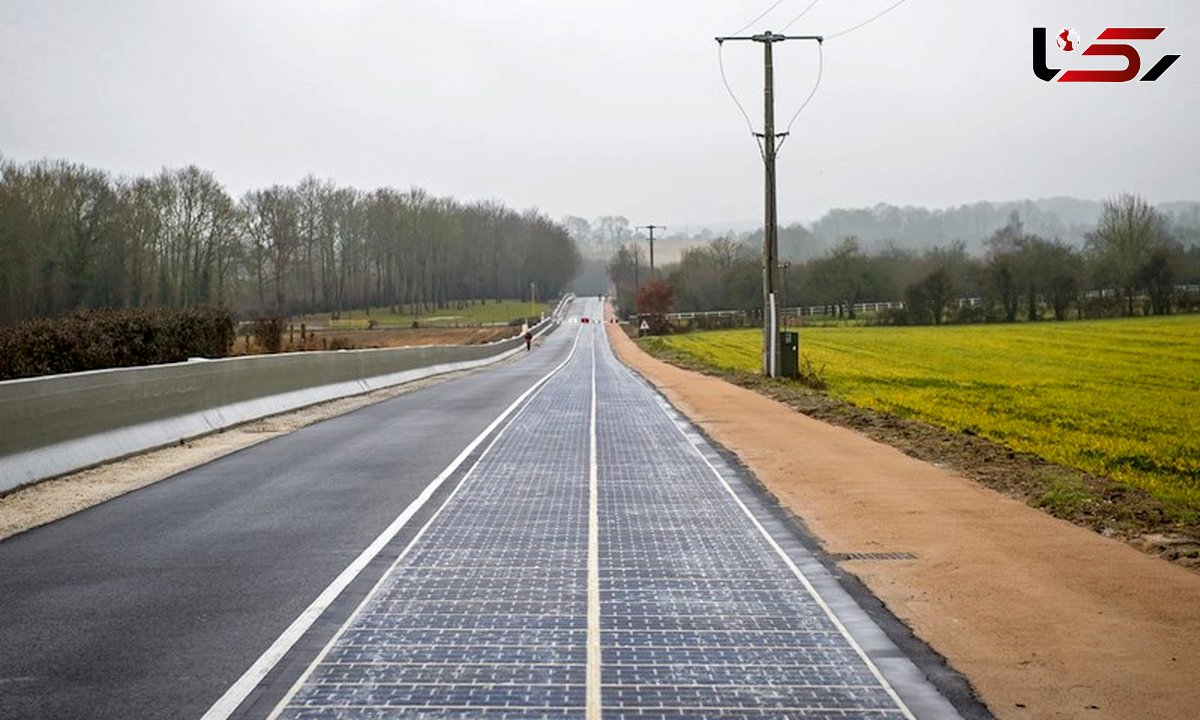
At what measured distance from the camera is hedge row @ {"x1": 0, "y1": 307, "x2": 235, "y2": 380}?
23.0 m

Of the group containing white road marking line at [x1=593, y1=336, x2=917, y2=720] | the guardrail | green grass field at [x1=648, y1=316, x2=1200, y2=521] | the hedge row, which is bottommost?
green grass field at [x1=648, y1=316, x2=1200, y2=521]

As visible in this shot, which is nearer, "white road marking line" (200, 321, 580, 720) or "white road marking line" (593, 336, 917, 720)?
"white road marking line" (200, 321, 580, 720)

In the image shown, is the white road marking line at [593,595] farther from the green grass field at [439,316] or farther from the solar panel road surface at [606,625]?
the green grass field at [439,316]

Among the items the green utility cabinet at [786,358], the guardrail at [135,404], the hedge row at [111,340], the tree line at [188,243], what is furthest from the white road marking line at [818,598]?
the tree line at [188,243]

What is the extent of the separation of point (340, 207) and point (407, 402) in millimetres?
126472

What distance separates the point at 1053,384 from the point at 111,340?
27.6 m

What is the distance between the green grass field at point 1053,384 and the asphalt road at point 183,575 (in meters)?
8.38

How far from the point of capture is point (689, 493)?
1315 cm

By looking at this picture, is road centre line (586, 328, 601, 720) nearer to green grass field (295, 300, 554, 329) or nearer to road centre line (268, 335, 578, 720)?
road centre line (268, 335, 578, 720)

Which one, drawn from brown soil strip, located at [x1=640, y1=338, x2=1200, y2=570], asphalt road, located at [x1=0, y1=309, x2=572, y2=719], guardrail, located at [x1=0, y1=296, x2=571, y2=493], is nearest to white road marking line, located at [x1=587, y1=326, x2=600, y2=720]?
asphalt road, located at [x1=0, y1=309, x2=572, y2=719]

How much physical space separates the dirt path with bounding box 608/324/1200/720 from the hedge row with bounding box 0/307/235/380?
15.7 m

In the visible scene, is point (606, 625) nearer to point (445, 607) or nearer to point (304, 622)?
point (445, 607)

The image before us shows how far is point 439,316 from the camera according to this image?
556 feet

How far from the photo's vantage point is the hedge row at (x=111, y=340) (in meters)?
23.0
